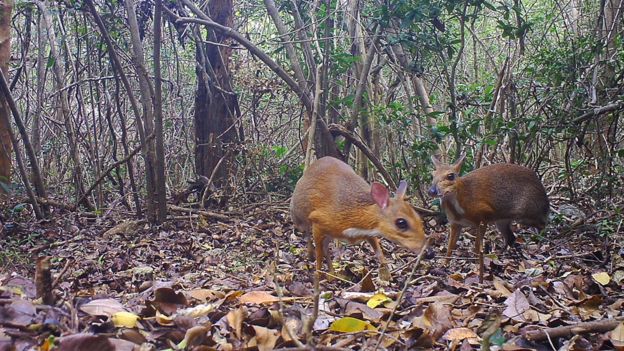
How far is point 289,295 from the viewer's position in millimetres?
3494

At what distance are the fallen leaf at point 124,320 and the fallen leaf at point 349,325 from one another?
0.78 m

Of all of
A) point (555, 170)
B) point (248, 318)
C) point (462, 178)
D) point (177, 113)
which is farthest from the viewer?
point (177, 113)

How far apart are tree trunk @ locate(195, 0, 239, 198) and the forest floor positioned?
2137mm

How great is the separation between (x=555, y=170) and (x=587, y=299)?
5.64 m

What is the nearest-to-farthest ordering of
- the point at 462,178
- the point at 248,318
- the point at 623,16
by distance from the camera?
the point at 248,318 < the point at 462,178 < the point at 623,16

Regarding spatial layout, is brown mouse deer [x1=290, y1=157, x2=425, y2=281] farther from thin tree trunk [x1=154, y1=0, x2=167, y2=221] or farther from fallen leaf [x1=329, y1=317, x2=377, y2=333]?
thin tree trunk [x1=154, y1=0, x2=167, y2=221]

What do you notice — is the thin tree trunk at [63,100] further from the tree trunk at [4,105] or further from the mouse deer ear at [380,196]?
the mouse deer ear at [380,196]

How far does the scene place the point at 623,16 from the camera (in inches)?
277

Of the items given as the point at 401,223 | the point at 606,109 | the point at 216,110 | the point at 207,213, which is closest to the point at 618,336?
the point at 401,223

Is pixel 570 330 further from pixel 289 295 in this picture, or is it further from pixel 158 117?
pixel 158 117

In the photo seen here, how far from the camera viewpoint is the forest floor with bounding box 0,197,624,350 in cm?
249

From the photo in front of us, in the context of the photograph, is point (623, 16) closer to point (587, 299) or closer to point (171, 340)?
point (587, 299)

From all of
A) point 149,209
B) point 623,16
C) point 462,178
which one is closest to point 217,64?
point 149,209

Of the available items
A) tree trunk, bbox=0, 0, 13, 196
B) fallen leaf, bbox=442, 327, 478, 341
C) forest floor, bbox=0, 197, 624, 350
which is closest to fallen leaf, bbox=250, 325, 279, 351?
forest floor, bbox=0, 197, 624, 350
